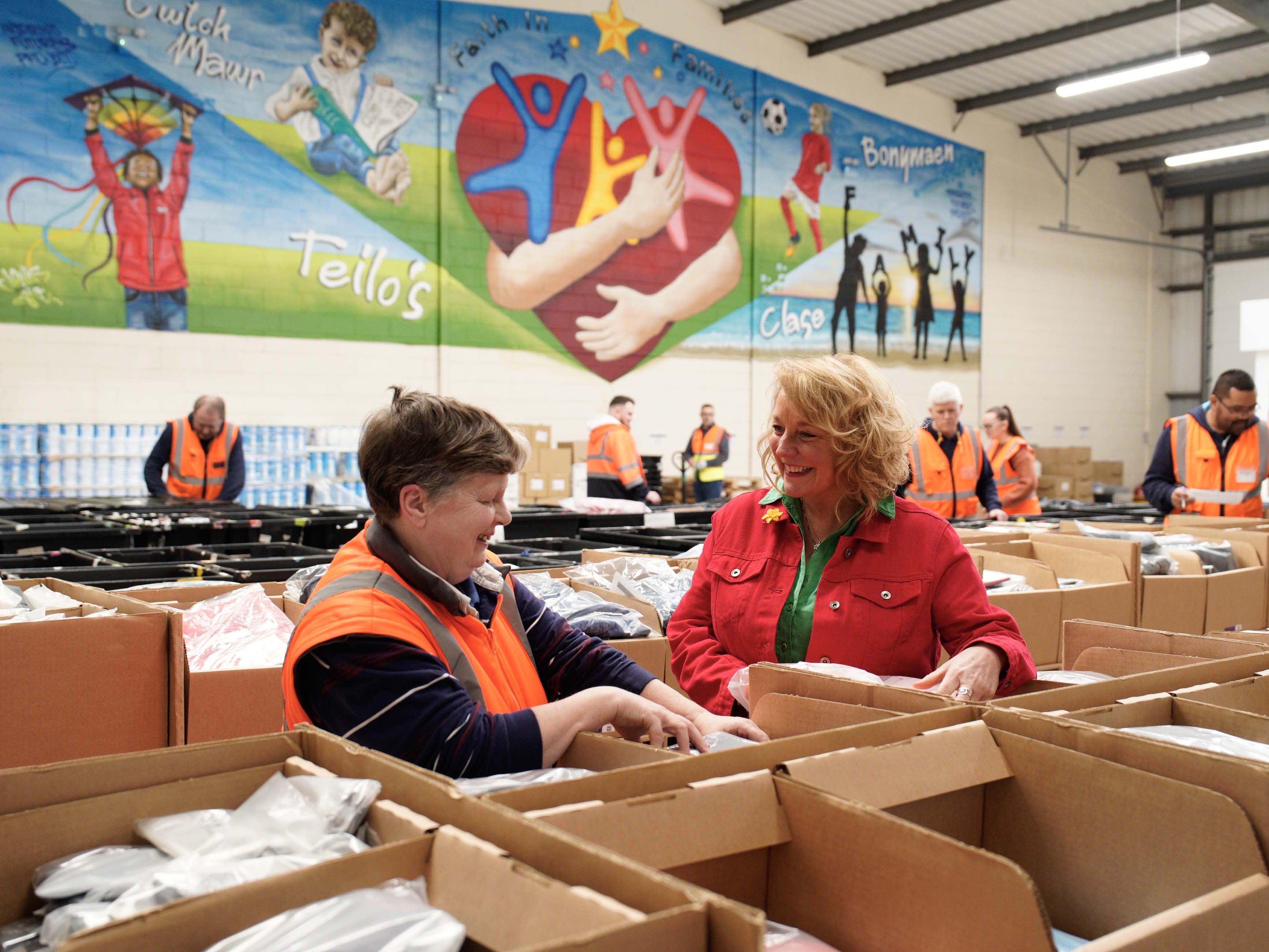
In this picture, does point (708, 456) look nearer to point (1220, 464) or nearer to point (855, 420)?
point (1220, 464)

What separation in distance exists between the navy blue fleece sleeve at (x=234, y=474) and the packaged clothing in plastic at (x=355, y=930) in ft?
21.5

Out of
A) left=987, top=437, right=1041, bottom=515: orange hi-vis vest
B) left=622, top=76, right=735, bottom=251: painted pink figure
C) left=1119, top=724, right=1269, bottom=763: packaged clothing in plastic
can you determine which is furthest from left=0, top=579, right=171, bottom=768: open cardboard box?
left=622, top=76, right=735, bottom=251: painted pink figure

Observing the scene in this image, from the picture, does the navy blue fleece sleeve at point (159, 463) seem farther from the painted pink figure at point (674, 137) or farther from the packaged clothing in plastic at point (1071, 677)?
the packaged clothing in plastic at point (1071, 677)

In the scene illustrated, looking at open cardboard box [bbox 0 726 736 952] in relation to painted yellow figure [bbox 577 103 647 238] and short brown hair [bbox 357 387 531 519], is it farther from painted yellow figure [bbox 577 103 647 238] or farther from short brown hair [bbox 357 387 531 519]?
painted yellow figure [bbox 577 103 647 238]

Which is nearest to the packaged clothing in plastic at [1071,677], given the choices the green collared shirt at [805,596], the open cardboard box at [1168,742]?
the open cardboard box at [1168,742]

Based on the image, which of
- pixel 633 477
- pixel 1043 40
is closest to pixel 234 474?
pixel 633 477

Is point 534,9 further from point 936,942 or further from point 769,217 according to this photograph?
point 936,942

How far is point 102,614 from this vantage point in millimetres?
2256

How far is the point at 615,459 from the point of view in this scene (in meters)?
7.93

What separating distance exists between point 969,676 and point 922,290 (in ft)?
40.7

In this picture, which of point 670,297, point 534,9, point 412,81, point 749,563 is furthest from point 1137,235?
point 749,563

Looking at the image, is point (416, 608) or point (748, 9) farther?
point (748, 9)

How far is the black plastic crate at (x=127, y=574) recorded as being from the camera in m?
3.08

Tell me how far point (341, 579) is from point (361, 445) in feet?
0.75
